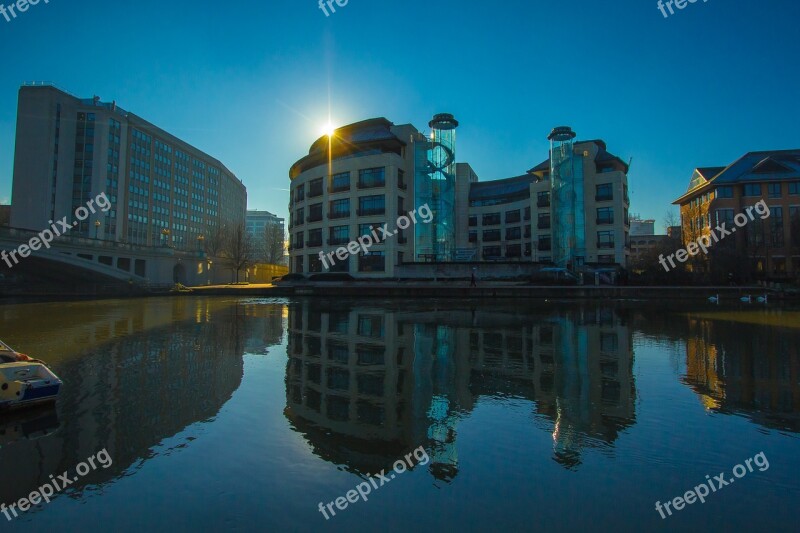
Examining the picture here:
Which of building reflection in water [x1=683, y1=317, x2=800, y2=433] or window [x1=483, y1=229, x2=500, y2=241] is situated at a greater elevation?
window [x1=483, y1=229, x2=500, y2=241]

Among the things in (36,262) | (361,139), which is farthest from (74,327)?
(361,139)

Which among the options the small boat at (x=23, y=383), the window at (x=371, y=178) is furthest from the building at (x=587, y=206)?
the small boat at (x=23, y=383)

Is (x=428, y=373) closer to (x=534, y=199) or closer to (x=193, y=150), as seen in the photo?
(x=534, y=199)

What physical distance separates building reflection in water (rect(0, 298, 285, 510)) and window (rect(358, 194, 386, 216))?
122 ft

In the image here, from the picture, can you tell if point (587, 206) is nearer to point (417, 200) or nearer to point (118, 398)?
point (417, 200)

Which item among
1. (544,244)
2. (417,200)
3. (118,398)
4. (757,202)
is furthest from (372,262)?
(757,202)

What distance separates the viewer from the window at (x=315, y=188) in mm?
55562

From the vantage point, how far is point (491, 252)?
7388 cm

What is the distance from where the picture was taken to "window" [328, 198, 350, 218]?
52.3m

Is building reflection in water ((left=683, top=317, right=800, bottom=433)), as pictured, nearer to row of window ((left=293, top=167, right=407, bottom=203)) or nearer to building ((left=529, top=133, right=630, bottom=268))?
row of window ((left=293, top=167, right=407, bottom=203))

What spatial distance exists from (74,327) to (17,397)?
12.2 meters

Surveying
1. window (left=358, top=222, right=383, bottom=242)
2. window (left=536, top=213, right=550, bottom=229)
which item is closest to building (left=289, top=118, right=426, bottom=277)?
window (left=358, top=222, right=383, bottom=242)

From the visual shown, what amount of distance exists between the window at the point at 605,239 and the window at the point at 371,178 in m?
29.6

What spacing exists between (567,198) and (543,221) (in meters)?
8.38
